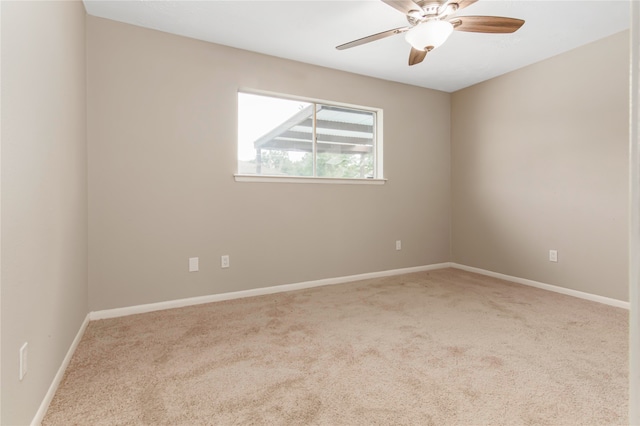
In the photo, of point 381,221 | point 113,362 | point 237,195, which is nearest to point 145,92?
point 237,195

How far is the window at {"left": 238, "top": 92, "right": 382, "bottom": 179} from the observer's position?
3.39 m

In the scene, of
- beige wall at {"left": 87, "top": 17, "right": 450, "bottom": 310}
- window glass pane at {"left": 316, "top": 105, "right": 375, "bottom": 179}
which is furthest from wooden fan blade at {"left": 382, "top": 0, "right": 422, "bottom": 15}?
window glass pane at {"left": 316, "top": 105, "right": 375, "bottom": 179}

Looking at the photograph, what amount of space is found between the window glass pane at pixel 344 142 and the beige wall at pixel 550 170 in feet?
4.29

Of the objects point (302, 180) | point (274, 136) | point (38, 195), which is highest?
point (274, 136)

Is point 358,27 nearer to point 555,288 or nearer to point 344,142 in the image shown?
point 344,142

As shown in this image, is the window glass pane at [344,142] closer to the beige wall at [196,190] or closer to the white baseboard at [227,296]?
A: the beige wall at [196,190]

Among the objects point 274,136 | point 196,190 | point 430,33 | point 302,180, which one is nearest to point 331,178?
point 302,180

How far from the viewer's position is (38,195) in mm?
1493

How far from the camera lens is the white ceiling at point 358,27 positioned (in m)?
2.51

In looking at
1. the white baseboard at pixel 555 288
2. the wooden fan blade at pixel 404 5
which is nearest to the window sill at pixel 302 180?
the white baseboard at pixel 555 288

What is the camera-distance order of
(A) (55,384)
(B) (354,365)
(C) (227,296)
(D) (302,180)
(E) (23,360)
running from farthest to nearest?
1. (D) (302,180)
2. (C) (227,296)
3. (B) (354,365)
4. (A) (55,384)
5. (E) (23,360)

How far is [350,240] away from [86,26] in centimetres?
303

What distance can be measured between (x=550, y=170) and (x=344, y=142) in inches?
85.3

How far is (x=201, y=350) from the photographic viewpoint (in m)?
2.12
